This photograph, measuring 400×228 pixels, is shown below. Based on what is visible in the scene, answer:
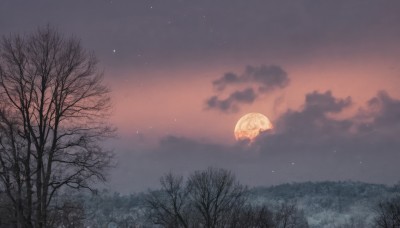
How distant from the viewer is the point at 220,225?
255ft

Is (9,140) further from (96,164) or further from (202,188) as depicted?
(202,188)

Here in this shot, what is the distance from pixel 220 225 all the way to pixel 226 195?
700 centimetres

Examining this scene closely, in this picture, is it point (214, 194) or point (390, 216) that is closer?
point (214, 194)

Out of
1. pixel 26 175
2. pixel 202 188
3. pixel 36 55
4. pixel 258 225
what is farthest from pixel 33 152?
pixel 258 225

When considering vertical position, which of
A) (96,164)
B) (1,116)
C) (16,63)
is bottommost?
Answer: (96,164)

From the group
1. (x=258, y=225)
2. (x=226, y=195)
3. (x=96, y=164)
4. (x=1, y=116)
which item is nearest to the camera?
(x=1, y=116)

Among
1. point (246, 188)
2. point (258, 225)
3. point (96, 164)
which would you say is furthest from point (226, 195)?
point (96, 164)

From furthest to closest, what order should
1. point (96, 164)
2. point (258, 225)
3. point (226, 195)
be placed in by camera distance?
point (258, 225)
point (226, 195)
point (96, 164)

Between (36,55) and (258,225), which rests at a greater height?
(36,55)

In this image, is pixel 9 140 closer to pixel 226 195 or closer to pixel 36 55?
pixel 36 55

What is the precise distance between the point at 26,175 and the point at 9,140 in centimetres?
198

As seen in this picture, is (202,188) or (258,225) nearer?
(202,188)

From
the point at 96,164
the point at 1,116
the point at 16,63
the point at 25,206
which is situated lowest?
the point at 25,206

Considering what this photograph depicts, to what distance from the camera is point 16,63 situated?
25.8 meters
